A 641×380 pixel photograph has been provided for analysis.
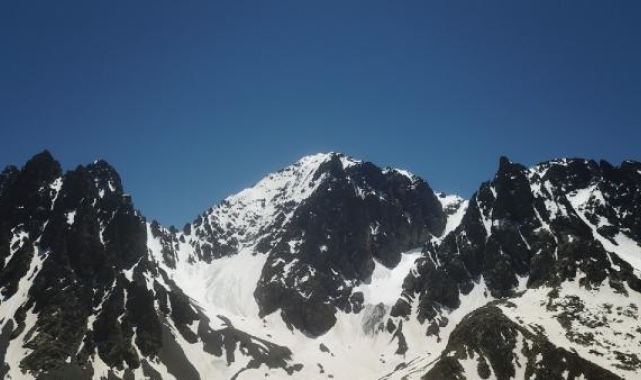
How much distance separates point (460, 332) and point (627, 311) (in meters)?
51.7

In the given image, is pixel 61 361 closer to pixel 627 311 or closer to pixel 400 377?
pixel 400 377

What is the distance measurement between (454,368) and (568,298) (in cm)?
5674

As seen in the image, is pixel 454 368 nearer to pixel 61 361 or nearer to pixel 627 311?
pixel 627 311

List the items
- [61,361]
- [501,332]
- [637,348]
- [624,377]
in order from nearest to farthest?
[624,377]
[637,348]
[501,332]
[61,361]

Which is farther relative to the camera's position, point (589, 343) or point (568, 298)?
point (568, 298)

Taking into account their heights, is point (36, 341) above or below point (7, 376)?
above

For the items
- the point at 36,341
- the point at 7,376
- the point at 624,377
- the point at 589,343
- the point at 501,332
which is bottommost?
the point at 624,377

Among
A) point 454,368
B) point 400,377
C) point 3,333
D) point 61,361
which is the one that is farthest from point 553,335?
point 3,333

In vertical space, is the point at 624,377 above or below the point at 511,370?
below

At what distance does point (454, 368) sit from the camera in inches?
6531

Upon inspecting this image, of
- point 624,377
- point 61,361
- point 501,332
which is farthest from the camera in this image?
point 61,361

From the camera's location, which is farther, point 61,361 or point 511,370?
point 61,361

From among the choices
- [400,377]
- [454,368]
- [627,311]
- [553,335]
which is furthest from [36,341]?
[627,311]

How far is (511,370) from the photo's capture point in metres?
164
